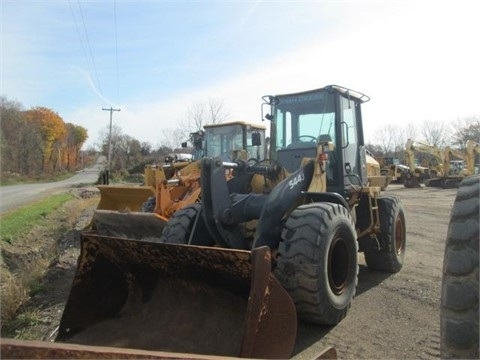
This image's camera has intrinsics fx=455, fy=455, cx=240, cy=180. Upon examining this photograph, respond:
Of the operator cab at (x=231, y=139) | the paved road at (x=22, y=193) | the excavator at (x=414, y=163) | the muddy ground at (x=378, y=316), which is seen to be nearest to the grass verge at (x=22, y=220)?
the paved road at (x=22, y=193)

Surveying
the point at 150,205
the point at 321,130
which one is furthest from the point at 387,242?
the point at 150,205

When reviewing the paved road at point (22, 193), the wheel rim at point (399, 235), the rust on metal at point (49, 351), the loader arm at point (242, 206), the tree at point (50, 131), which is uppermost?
the tree at point (50, 131)

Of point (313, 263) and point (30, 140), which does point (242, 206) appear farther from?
point (30, 140)

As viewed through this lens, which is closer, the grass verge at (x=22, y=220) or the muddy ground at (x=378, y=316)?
the muddy ground at (x=378, y=316)

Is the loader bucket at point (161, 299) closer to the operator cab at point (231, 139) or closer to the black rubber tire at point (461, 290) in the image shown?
the black rubber tire at point (461, 290)

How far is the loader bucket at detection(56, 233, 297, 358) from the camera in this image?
12.4 ft

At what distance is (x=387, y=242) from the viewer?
7184mm

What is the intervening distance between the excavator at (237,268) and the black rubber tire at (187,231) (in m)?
0.01

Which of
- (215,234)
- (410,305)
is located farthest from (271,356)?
(410,305)

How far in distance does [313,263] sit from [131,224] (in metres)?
5.15

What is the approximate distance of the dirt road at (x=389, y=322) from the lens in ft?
14.0

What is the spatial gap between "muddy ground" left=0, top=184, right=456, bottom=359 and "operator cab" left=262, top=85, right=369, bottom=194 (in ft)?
5.18

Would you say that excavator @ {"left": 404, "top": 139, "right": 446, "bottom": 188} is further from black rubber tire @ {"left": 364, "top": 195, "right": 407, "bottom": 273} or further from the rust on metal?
the rust on metal

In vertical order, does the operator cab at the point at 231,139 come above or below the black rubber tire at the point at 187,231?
above
